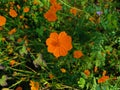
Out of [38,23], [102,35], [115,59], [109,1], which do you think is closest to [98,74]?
[115,59]

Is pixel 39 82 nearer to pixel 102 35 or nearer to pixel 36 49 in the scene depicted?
pixel 36 49

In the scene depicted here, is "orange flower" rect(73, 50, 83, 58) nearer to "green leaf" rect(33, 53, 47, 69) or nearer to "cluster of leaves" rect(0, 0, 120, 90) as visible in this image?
"cluster of leaves" rect(0, 0, 120, 90)

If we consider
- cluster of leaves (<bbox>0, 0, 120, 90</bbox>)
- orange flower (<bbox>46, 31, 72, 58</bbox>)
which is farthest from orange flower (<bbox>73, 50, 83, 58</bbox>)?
orange flower (<bbox>46, 31, 72, 58</bbox>)

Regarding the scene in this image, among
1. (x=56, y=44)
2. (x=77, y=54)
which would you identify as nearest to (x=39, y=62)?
(x=56, y=44)

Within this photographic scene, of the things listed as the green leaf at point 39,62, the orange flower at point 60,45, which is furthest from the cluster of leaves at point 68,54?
the orange flower at point 60,45

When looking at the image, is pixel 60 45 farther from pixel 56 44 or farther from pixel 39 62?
pixel 39 62

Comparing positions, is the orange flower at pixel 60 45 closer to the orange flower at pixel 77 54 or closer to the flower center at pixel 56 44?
the flower center at pixel 56 44
